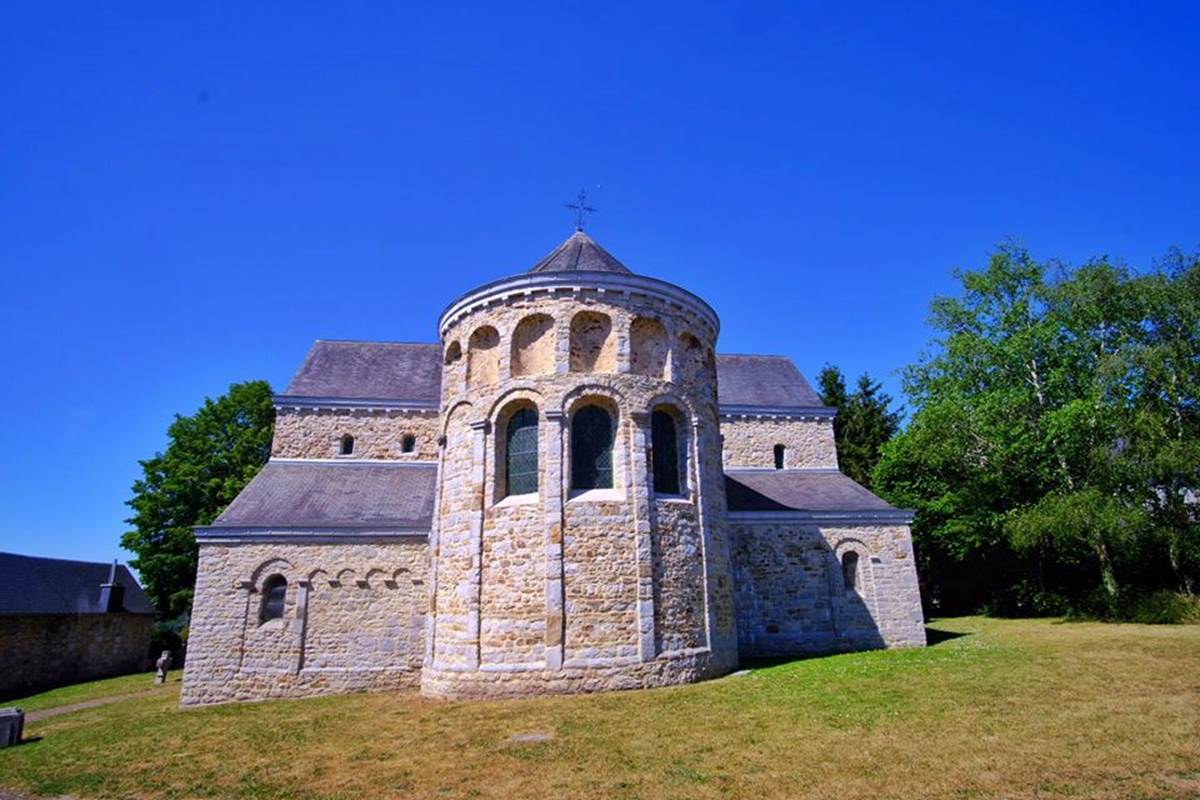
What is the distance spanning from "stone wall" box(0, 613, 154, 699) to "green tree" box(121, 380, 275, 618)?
5.13ft

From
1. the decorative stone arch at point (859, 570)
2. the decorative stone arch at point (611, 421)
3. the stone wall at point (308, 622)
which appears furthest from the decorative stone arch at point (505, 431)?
the decorative stone arch at point (859, 570)

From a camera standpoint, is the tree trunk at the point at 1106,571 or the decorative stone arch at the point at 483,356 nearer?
the decorative stone arch at the point at 483,356

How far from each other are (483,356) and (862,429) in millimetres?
24605

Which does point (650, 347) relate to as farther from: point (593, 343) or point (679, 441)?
point (679, 441)

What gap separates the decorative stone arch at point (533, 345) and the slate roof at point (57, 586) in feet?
70.9

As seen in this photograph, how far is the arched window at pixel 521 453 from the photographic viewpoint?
13.7 m

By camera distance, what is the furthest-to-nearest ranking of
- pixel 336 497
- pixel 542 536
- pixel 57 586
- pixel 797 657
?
pixel 57 586 → pixel 336 497 → pixel 797 657 → pixel 542 536

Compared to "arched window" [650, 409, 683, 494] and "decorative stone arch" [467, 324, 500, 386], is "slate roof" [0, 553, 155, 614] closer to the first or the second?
"decorative stone arch" [467, 324, 500, 386]

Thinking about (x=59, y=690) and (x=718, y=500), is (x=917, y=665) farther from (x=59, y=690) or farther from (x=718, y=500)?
(x=59, y=690)

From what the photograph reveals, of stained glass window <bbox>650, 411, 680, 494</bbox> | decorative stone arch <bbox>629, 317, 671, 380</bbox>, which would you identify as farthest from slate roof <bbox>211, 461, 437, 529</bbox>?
decorative stone arch <bbox>629, 317, 671, 380</bbox>

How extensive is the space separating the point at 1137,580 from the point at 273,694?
27477 mm

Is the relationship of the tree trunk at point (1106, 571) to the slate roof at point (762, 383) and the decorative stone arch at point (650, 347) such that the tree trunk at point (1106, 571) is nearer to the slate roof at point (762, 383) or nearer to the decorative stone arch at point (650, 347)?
the slate roof at point (762, 383)

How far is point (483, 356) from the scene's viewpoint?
14906 millimetres

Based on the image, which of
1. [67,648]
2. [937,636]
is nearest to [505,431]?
[937,636]
